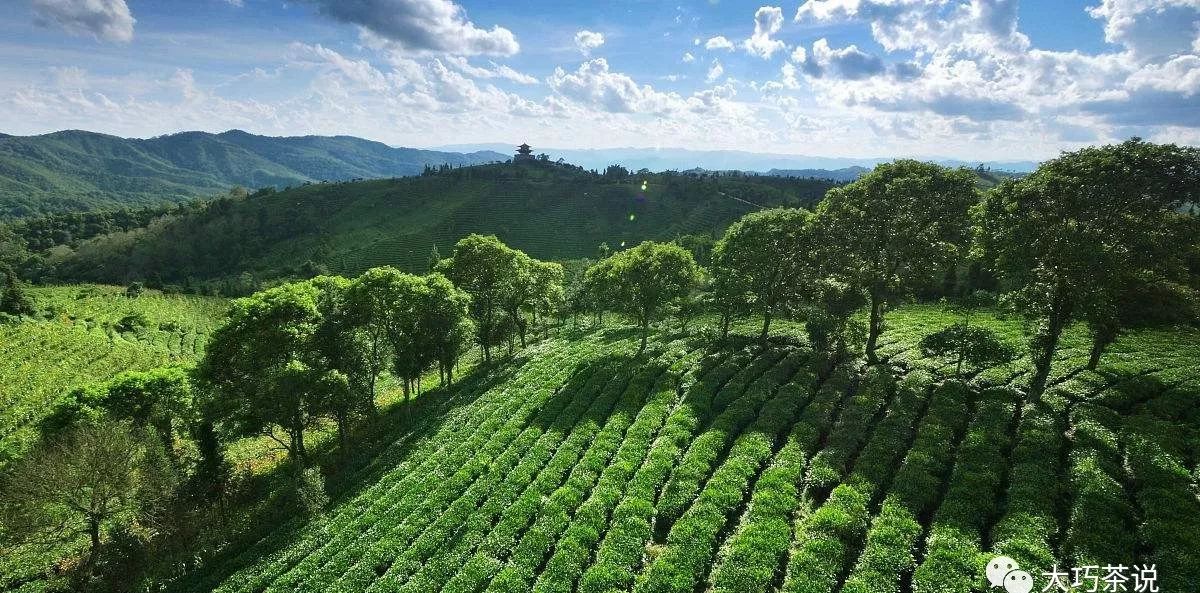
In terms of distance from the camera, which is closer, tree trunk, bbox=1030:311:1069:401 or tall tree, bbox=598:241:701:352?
tree trunk, bbox=1030:311:1069:401

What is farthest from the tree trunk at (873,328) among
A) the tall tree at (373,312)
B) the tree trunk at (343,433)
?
the tree trunk at (343,433)

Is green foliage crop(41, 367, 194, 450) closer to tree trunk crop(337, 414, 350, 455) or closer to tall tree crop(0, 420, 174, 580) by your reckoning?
tall tree crop(0, 420, 174, 580)

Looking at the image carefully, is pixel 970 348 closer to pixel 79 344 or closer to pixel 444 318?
pixel 444 318

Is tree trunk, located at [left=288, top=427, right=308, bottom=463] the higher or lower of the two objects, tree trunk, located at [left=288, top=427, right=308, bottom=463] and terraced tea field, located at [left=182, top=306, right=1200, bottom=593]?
the lower

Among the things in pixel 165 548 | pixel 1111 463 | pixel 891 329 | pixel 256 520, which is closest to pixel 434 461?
pixel 256 520

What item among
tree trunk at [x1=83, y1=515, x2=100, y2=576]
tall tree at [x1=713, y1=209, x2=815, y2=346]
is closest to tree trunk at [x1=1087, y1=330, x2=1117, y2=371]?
tall tree at [x1=713, y1=209, x2=815, y2=346]

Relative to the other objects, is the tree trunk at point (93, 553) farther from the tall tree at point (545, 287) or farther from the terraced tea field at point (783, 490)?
the tall tree at point (545, 287)

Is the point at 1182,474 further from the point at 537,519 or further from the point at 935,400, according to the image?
the point at 537,519
